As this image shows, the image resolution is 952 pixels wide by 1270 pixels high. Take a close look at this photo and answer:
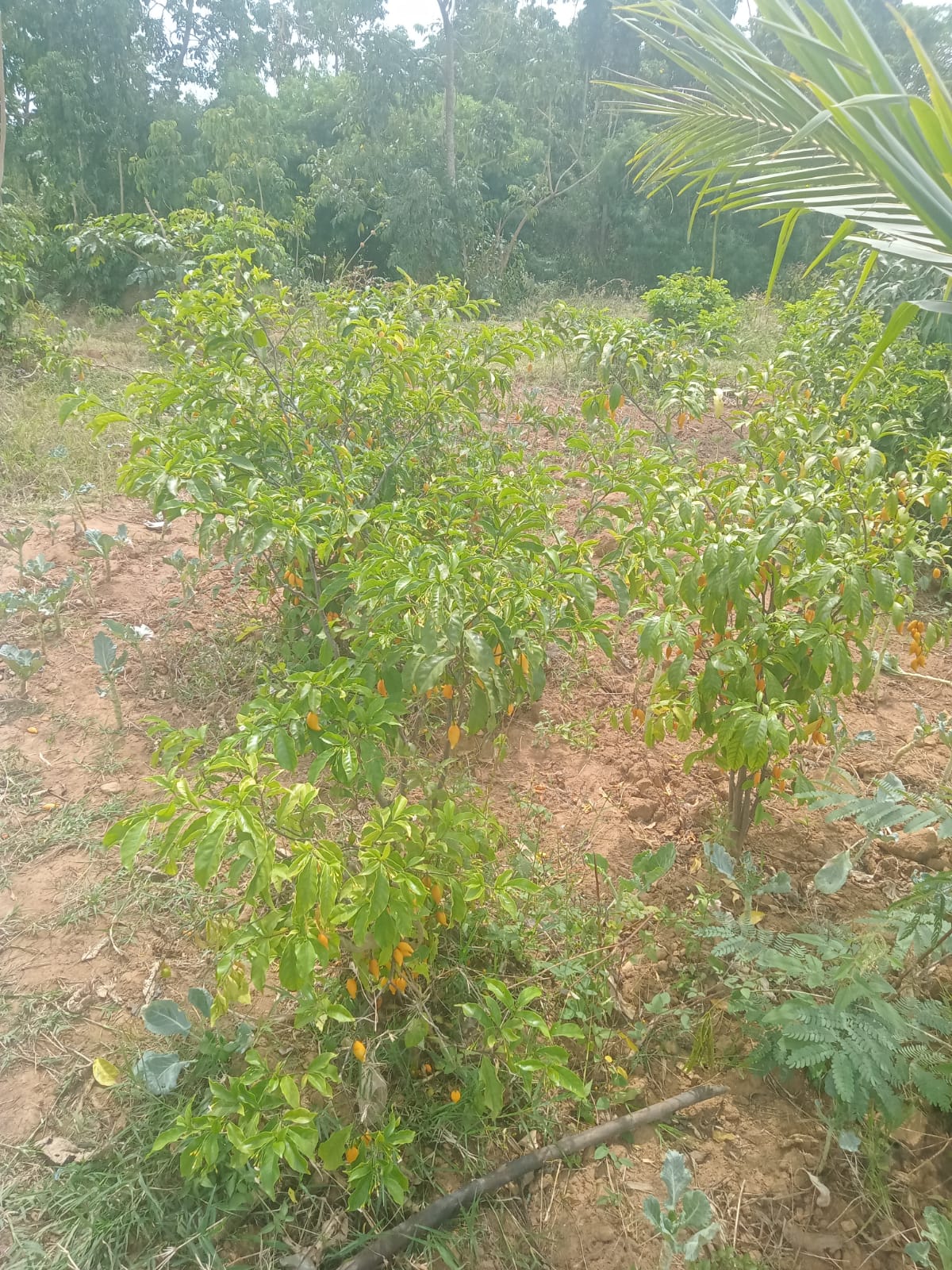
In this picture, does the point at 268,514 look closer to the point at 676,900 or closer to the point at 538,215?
the point at 676,900

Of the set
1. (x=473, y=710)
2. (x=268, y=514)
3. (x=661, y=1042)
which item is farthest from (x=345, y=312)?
(x=661, y=1042)

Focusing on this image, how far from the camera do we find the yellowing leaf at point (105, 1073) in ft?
4.99

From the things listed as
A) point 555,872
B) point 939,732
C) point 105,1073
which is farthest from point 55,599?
point 939,732

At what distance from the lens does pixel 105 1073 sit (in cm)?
153

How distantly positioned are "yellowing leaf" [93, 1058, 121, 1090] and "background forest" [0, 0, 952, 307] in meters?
8.37

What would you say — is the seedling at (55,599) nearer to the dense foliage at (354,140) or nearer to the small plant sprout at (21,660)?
the small plant sprout at (21,660)

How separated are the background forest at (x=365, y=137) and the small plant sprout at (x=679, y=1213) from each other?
8.90 m

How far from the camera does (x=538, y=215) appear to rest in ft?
45.6

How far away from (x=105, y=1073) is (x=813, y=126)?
78.3 inches

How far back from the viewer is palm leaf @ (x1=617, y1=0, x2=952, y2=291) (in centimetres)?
101

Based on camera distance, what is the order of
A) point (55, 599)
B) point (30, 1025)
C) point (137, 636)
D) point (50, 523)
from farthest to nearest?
1. point (50, 523)
2. point (55, 599)
3. point (137, 636)
4. point (30, 1025)

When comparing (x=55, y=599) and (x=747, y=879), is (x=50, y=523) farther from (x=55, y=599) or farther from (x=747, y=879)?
(x=747, y=879)

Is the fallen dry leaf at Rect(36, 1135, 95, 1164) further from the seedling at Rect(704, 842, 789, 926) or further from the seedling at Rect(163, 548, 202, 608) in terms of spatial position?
the seedling at Rect(163, 548, 202, 608)

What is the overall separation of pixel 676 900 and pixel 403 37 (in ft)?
48.6
